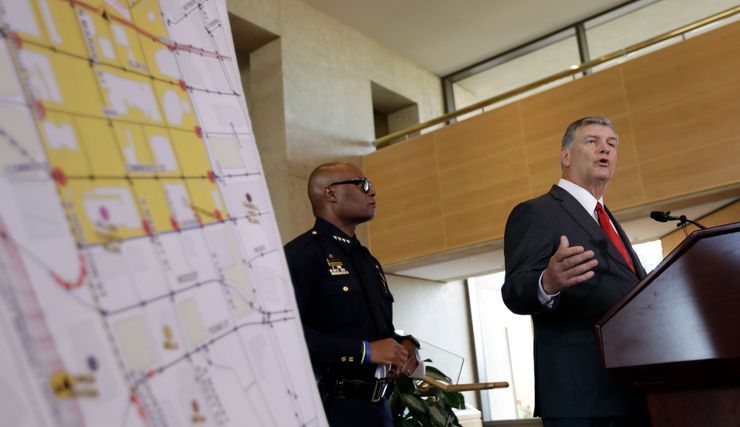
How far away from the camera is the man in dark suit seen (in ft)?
6.04

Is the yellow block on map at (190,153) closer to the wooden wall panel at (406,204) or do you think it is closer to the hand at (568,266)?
the hand at (568,266)

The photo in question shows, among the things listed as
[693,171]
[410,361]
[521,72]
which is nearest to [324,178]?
[410,361]

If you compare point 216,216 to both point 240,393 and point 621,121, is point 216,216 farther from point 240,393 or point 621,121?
point 621,121

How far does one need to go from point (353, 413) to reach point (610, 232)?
953mm

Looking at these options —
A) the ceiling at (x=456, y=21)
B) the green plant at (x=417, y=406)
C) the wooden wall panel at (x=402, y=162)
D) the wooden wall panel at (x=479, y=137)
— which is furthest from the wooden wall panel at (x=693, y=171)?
the ceiling at (x=456, y=21)

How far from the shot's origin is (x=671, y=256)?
158cm

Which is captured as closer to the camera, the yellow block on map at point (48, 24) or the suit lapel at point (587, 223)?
the yellow block on map at point (48, 24)

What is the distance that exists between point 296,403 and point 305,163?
19.1ft

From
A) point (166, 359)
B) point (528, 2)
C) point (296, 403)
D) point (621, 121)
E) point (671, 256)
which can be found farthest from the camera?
point (528, 2)

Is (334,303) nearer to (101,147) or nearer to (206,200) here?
(206,200)

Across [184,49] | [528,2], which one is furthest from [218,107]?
[528,2]

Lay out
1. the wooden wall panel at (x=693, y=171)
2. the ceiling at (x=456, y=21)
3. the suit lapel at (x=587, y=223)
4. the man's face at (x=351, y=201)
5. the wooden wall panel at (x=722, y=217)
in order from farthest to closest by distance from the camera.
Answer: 1. the ceiling at (x=456, y=21)
2. the wooden wall panel at (x=722, y=217)
3. the wooden wall panel at (x=693, y=171)
4. the man's face at (x=351, y=201)
5. the suit lapel at (x=587, y=223)

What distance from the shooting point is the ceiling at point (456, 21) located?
7.46 m

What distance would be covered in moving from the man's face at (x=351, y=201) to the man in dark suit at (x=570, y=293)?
24.2 inches
